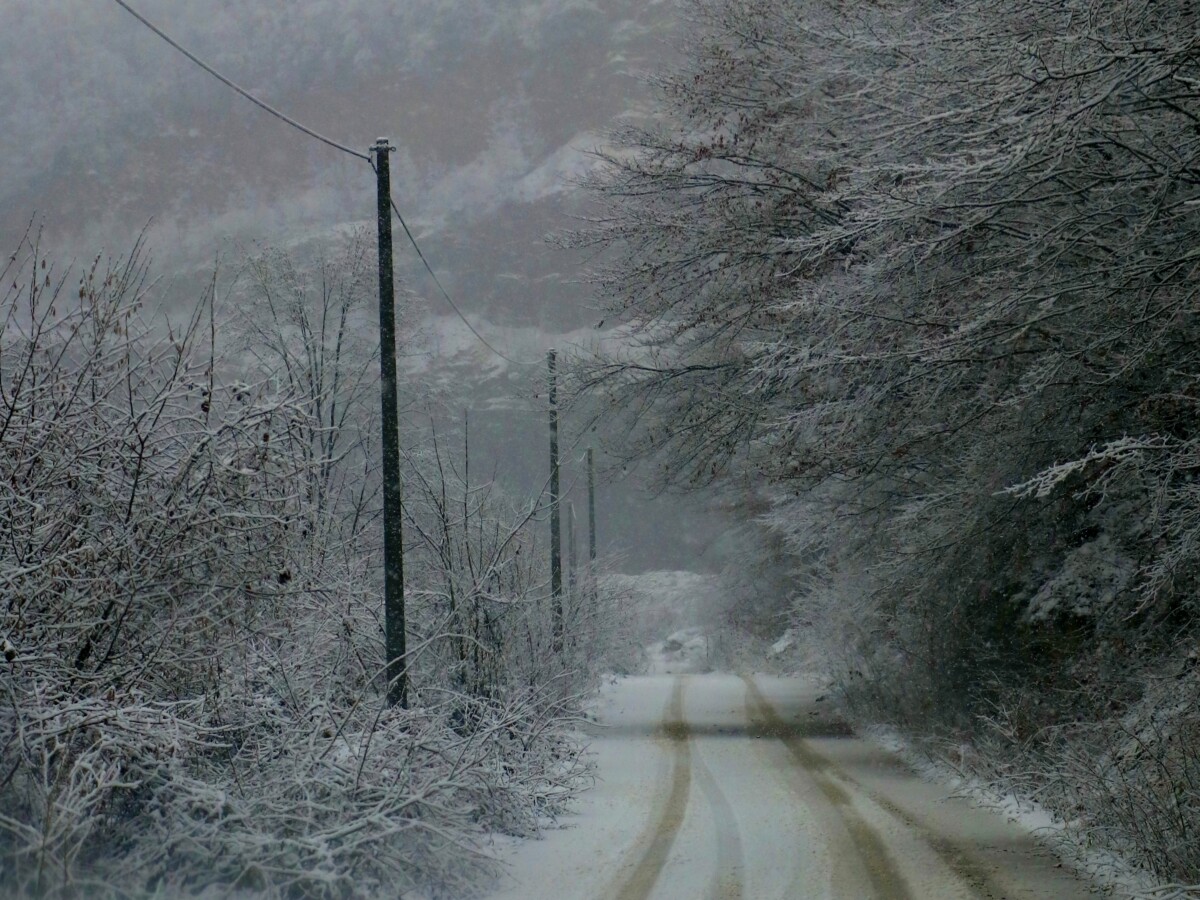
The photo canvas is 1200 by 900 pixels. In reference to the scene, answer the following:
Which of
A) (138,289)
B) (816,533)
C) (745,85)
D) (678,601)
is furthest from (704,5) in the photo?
(678,601)

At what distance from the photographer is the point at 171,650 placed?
631cm

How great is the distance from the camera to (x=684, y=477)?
16.1m

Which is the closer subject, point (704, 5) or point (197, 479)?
point (197, 479)

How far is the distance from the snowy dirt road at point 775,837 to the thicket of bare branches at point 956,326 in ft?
3.25

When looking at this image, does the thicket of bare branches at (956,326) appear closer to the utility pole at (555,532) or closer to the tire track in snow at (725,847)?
the utility pole at (555,532)

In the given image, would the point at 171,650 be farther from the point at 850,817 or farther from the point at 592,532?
the point at 592,532

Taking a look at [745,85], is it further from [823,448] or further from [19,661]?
[19,661]

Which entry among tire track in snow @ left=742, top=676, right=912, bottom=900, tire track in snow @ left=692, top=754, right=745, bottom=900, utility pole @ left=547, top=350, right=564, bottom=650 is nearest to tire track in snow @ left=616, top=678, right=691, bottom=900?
tire track in snow @ left=692, top=754, right=745, bottom=900

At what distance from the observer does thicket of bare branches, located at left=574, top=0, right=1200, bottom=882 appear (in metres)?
8.22

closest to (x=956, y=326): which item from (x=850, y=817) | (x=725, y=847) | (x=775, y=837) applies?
(x=850, y=817)

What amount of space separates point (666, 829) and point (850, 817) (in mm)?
1702

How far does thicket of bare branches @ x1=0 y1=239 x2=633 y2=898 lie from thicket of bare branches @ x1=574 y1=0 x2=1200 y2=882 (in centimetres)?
466

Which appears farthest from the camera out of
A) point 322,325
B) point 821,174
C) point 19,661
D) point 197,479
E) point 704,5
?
point 322,325

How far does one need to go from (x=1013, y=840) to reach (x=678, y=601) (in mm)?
55769
